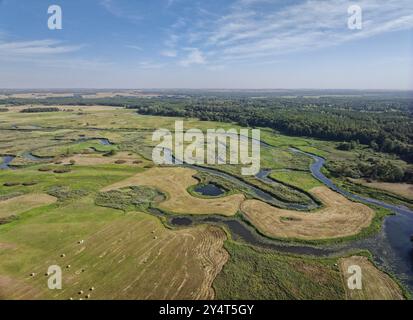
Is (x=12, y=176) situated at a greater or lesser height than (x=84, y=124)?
lesser

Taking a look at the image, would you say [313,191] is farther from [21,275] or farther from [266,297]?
[21,275]

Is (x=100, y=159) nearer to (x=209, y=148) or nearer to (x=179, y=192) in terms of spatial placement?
(x=209, y=148)

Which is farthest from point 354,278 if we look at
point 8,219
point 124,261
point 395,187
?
point 8,219

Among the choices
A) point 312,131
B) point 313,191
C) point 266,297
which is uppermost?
point 312,131

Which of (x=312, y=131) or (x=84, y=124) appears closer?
(x=312, y=131)

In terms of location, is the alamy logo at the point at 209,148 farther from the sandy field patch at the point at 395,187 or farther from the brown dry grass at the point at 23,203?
the brown dry grass at the point at 23,203

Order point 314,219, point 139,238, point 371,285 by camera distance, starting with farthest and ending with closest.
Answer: point 314,219 < point 139,238 < point 371,285

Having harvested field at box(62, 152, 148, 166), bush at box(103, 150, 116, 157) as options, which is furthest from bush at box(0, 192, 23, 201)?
bush at box(103, 150, 116, 157)
